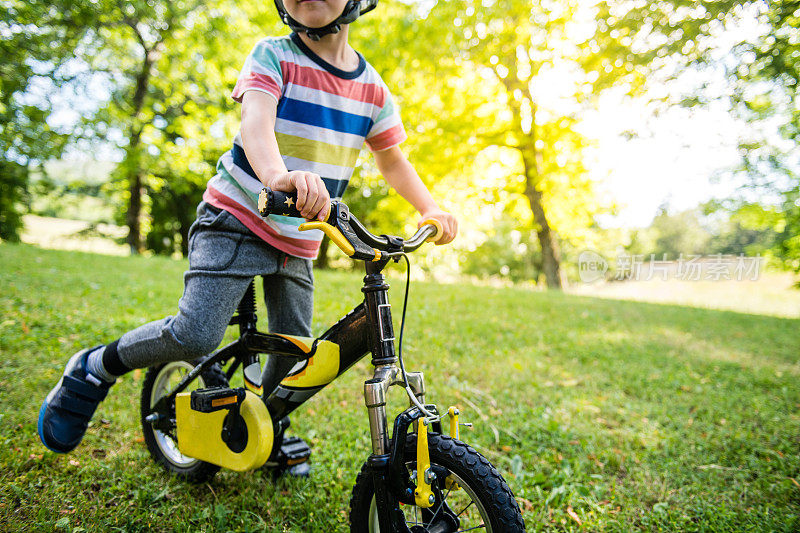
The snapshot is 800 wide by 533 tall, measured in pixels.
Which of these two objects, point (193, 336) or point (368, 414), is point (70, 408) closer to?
point (193, 336)

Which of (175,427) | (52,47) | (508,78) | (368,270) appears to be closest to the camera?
(368,270)

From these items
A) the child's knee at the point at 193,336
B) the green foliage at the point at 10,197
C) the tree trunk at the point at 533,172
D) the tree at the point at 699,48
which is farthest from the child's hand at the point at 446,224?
the green foliage at the point at 10,197

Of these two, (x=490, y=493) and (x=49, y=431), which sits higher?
(x=490, y=493)

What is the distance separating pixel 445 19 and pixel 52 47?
10307 millimetres

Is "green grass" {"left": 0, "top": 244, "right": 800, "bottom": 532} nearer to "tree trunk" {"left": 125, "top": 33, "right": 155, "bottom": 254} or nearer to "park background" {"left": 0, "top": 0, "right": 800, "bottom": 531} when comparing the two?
"park background" {"left": 0, "top": 0, "right": 800, "bottom": 531}

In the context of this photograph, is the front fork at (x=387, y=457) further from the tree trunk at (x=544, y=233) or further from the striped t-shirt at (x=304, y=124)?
the tree trunk at (x=544, y=233)

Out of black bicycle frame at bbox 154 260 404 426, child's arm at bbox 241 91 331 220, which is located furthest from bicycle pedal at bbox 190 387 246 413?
child's arm at bbox 241 91 331 220

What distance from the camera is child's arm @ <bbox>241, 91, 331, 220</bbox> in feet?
4.00

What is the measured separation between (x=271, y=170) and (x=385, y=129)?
64 cm

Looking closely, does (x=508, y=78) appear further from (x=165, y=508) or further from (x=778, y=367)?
(x=165, y=508)

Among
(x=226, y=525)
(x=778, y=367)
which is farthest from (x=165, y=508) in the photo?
(x=778, y=367)

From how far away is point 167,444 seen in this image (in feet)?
7.53

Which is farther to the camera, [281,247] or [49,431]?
[49,431]

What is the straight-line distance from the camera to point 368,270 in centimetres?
146
